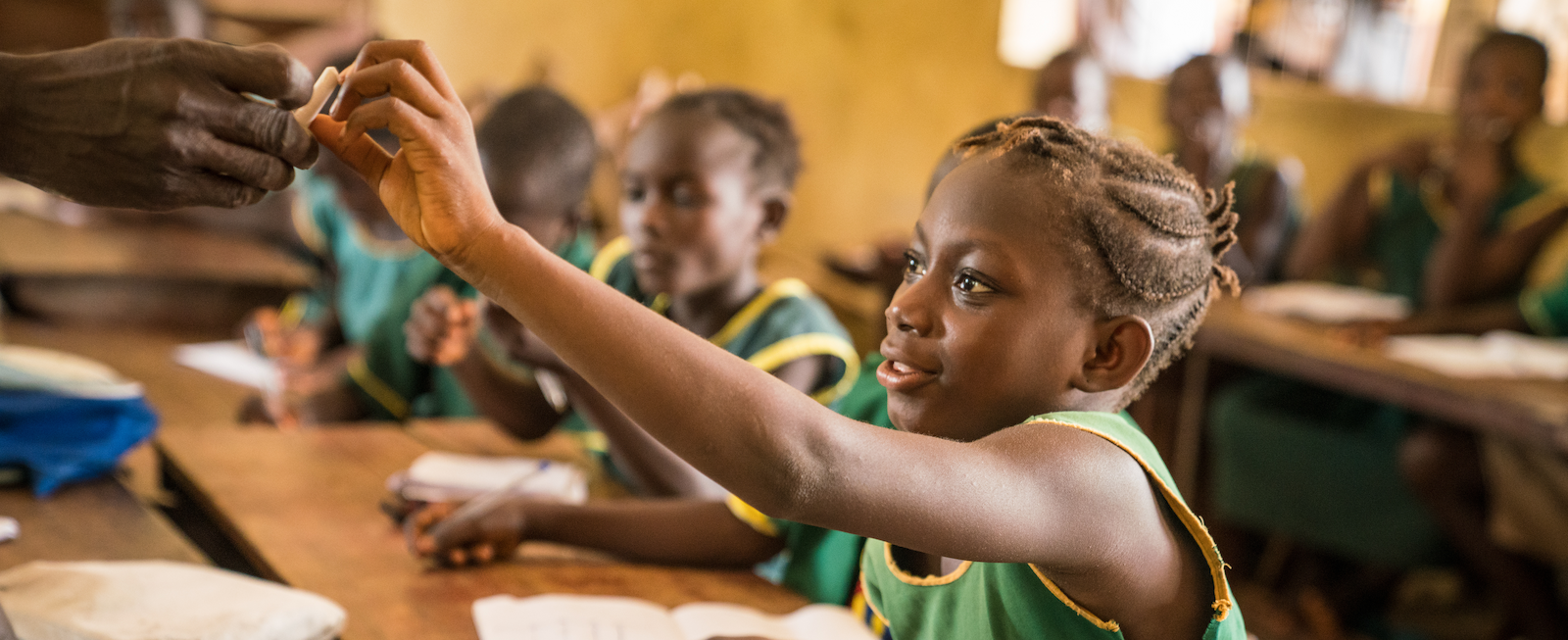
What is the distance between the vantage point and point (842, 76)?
5602 mm

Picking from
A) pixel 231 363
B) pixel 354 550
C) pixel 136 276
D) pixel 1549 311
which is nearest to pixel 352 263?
pixel 231 363

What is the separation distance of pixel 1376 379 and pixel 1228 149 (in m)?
1.32

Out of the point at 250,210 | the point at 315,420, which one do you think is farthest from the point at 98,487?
the point at 250,210

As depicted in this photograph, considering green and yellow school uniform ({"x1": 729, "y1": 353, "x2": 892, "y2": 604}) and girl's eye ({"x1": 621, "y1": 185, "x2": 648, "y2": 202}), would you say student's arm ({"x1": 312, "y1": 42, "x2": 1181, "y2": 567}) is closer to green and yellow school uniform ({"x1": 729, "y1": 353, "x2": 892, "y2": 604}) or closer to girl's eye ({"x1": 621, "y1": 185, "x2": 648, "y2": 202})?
green and yellow school uniform ({"x1": 729, "y1": 353, "x2": 892, "y2": 604})

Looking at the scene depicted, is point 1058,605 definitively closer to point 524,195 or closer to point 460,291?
point 524,195

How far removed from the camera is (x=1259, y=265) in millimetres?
3826

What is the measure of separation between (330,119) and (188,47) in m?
0.15

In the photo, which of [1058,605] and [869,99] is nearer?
[1058,605]

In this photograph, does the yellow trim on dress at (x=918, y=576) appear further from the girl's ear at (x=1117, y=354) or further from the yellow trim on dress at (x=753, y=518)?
the yellow trim on dress at (x=753, y=518)

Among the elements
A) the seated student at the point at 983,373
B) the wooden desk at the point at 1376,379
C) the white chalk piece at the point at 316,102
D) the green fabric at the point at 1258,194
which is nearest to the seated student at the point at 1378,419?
the wooden desk at the point at 1376,379

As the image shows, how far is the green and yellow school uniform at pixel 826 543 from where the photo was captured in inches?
55.6

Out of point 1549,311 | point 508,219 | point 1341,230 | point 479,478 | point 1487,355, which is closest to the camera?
point 479,478

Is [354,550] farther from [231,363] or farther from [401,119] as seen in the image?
[231,363]

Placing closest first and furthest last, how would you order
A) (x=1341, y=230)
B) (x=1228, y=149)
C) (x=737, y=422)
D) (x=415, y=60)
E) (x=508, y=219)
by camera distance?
(x=737, y=422), (x=415, y=60), (x=508, y=219), (x=1228, y=149), (x=1341, y=230)
